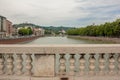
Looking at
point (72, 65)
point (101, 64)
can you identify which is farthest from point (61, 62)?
point (101, 64)

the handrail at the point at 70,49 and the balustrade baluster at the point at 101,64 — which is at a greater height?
the handrail at the point at 70,49

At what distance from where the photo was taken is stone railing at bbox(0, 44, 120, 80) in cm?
636

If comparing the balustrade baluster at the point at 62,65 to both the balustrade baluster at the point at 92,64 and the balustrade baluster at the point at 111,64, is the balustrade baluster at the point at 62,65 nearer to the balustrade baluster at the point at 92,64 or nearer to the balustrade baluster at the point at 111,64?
the balustrade baluster at the point at 92,64

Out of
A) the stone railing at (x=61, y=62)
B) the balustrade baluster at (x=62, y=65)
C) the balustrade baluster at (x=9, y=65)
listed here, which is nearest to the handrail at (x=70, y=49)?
the stone railing at (x=61, y=62)

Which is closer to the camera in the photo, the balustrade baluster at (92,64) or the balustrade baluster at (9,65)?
the balustrade baluster at (92,64)

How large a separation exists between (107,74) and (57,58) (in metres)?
1.28

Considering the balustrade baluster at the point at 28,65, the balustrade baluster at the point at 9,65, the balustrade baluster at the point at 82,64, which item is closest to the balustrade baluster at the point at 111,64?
the balustrade baluster at the point at 82,64

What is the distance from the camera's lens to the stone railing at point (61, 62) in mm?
6359

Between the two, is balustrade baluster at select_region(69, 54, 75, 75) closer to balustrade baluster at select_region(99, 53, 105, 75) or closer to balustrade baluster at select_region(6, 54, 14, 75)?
balustrade baluster at select_region(99, 53, 105, 75)

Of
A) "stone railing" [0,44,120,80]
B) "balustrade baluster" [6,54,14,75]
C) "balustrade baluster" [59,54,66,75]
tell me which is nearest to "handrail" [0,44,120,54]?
"stone railing" [0,44,120,80]

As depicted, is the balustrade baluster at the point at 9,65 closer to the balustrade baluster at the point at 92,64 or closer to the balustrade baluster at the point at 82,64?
the balustrade baluster at the point at 82,64

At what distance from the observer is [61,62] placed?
635 cm

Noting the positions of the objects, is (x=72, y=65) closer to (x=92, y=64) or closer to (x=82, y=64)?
(x=82, y=64)

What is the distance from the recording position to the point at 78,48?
20.9ft
